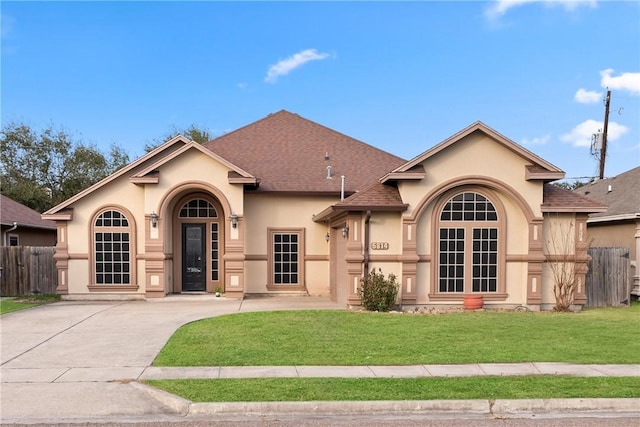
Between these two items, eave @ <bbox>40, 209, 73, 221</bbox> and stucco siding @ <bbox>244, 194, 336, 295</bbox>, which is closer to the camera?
eave @ <bbox>40, 209, 73, 221</bbox>

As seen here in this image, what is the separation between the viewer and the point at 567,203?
46.2 feet

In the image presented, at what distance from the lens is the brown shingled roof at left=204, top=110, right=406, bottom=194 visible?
17.7 metres

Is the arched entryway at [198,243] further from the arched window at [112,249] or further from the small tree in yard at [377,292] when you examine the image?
the small tree in yard at [377,292]

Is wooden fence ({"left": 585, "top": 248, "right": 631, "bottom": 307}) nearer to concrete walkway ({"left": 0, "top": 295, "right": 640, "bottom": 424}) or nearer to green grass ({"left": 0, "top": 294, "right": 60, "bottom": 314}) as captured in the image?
concrete walkway ({"left": 0, "top": 295, "right": 640, "bottom": 424})

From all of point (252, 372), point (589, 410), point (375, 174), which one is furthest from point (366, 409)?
point (375, 174)

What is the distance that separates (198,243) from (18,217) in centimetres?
1085

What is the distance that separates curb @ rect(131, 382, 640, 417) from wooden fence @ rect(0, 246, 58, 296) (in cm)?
1403

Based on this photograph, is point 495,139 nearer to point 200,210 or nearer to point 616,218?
point 616,218

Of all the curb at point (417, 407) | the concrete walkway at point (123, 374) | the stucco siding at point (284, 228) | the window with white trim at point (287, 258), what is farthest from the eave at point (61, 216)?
the curb at point (417, 407)

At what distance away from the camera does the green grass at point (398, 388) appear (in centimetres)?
612

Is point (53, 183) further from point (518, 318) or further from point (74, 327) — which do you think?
point (518, 318)

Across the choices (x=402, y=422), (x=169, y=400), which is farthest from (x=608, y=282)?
(x=169, y=400)

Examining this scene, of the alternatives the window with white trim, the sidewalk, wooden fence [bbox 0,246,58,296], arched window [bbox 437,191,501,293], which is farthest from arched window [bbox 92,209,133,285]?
arched window [bbox 437,191,501,293]

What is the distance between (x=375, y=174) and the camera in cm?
1852
